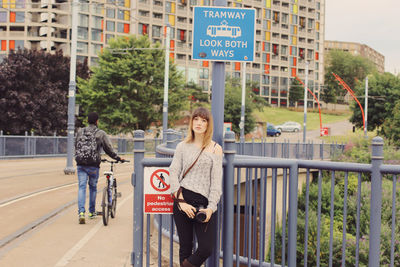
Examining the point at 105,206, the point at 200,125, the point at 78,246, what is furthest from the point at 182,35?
the point at 200,125

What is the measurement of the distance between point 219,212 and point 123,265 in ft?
7.43

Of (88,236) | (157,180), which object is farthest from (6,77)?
(157,180)

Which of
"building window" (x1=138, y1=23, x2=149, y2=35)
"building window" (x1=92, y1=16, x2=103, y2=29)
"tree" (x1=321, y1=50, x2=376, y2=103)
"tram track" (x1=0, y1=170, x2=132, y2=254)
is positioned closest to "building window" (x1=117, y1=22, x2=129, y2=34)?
"building window" (x1=138, y1=23, x2=149, y2=35)

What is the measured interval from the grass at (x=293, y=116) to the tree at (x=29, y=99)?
48705 mm

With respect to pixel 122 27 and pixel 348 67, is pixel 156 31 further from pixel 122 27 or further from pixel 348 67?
pixel 348 67

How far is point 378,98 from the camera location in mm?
64688

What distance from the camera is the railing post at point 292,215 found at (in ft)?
15.3

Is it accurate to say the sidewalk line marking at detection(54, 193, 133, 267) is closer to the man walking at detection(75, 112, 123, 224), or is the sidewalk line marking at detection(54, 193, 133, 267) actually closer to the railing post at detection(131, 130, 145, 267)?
the man walking at detection(75, 112, 123, 224)

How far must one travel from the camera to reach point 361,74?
121938 millimetres

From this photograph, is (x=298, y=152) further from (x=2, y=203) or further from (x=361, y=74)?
(x=361, y=74)

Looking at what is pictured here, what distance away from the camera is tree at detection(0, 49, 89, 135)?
1479 inches

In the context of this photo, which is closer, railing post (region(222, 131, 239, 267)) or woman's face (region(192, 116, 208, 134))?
woman's face (region(192, 116, 208, 134))

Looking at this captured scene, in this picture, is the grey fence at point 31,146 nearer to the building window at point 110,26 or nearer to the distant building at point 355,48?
the building window at point 110,26

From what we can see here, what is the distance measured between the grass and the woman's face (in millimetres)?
79951
